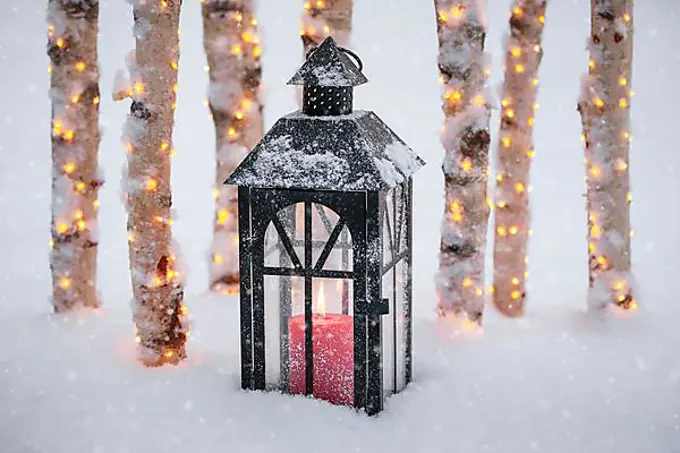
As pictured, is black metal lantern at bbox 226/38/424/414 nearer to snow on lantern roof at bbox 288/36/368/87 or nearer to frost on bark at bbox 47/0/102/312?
snow on lantern roof at bbox 288/36/368/87

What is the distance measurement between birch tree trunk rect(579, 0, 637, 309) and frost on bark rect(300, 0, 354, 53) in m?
1.34

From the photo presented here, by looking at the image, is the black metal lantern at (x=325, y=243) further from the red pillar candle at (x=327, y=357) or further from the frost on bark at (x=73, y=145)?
the frost on bark at (x=73, y=145)

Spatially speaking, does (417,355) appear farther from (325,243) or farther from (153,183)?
(153,183)

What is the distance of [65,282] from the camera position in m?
5.62

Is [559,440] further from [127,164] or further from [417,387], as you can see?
[127,164]

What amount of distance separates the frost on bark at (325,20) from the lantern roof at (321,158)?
1.46 m

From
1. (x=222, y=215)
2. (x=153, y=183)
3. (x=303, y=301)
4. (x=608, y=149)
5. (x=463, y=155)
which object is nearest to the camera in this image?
(x=303, y=301)

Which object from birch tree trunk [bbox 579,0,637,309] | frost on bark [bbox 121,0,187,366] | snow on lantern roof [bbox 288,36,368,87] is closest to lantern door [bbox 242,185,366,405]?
snow on lantern roof [bbox 288,36,368,87]

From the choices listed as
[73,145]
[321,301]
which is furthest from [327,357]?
[73,145]

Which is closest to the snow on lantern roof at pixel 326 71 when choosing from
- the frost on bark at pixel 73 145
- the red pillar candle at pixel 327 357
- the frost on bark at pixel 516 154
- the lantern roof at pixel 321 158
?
the lantern roof at pixel 321 158

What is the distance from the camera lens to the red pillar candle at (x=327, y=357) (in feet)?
14.3

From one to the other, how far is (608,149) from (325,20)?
1694 mm
